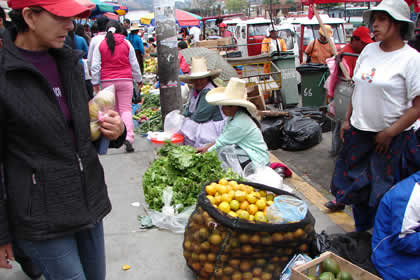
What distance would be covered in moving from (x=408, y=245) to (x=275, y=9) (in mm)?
57714

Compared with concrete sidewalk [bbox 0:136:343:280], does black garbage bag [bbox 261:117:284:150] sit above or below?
above

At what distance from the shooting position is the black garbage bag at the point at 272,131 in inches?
243

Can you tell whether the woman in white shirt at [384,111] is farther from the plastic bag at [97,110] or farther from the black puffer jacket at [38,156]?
the black puffer jacket at [38,156]

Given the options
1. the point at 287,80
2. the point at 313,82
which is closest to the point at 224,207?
the point at 313,82

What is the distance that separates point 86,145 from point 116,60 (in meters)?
4.55

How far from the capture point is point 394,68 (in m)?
2.72

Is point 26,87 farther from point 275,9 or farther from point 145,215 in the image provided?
point 275,9

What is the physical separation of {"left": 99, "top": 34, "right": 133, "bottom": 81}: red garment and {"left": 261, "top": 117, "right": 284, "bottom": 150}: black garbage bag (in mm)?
2546

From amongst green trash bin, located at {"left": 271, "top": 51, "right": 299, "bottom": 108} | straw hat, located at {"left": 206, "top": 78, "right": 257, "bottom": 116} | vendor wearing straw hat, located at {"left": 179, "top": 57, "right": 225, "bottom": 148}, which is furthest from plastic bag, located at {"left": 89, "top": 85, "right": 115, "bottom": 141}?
green trash bin, located at {"left": 271, "top": 51, "right": 299, "bottom": 108}

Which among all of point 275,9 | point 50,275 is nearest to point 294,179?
point 50,275

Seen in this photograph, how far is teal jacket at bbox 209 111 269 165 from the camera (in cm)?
421

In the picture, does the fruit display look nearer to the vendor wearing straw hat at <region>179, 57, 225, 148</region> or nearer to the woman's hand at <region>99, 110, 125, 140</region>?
the vendor wearing straw hat at <region>179, 57, 225, 148</region>

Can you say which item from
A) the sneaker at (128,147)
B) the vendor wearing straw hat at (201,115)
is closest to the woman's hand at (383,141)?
the vendor wearing straw hat at (201,115)

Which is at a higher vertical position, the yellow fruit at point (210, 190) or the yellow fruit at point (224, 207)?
the yellow fruit at point (210, 190)
